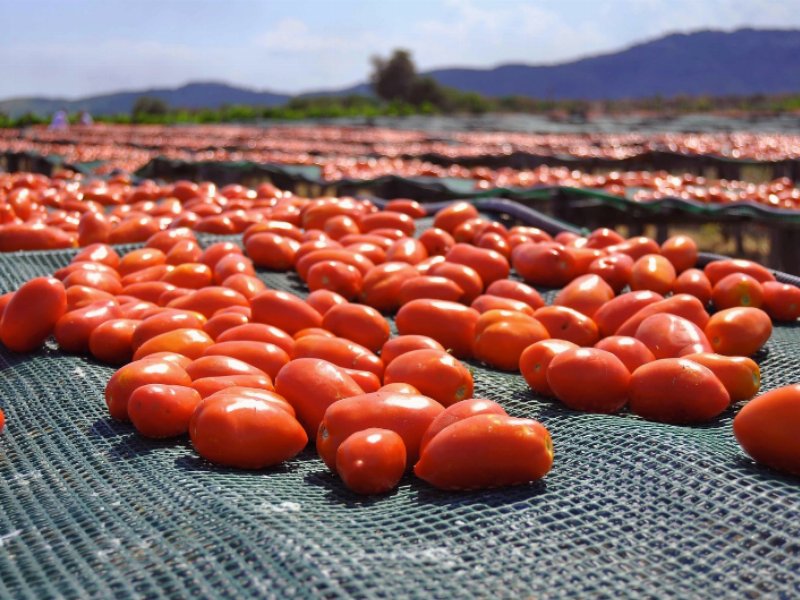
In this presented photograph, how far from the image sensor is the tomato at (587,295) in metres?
2.57

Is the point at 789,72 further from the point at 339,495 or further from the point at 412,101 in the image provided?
the point at 339,495

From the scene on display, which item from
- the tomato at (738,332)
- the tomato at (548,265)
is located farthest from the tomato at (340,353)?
the tomato at (548,265)

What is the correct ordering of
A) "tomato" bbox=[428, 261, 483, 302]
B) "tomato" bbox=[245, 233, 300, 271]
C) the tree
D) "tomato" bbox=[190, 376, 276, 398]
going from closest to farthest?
1. "tomato" bbox=[190, 376, 276, 398]
2. "tomato" bbox=[428, 261, 483, 302]
3. "tomato" bbox=[245, 233, 300, 271]
4. the tree

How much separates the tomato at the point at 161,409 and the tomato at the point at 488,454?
549 millimetres

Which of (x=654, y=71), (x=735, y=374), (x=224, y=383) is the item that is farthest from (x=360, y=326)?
(x=654, y=71)

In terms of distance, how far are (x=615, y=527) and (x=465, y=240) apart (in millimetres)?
2369

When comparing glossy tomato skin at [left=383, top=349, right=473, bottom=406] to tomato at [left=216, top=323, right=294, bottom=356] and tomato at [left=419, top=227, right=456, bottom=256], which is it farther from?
tomato at [left=419, top=227, right=456, bottom=256]

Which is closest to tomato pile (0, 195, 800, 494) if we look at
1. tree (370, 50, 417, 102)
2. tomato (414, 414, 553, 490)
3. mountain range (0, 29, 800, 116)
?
tomato (414, 414, 553, 490)

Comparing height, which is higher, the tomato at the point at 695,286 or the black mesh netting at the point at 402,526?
the tomato at the point at 695,286

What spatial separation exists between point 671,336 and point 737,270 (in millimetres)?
905

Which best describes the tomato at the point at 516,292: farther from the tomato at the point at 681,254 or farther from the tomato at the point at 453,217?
the tomato at the point at 453,217

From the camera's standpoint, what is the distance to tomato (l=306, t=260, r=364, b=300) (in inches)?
112

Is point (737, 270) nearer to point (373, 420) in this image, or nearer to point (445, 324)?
point (445, 324)

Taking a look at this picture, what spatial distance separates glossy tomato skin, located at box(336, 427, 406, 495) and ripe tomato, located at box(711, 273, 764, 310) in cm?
160
